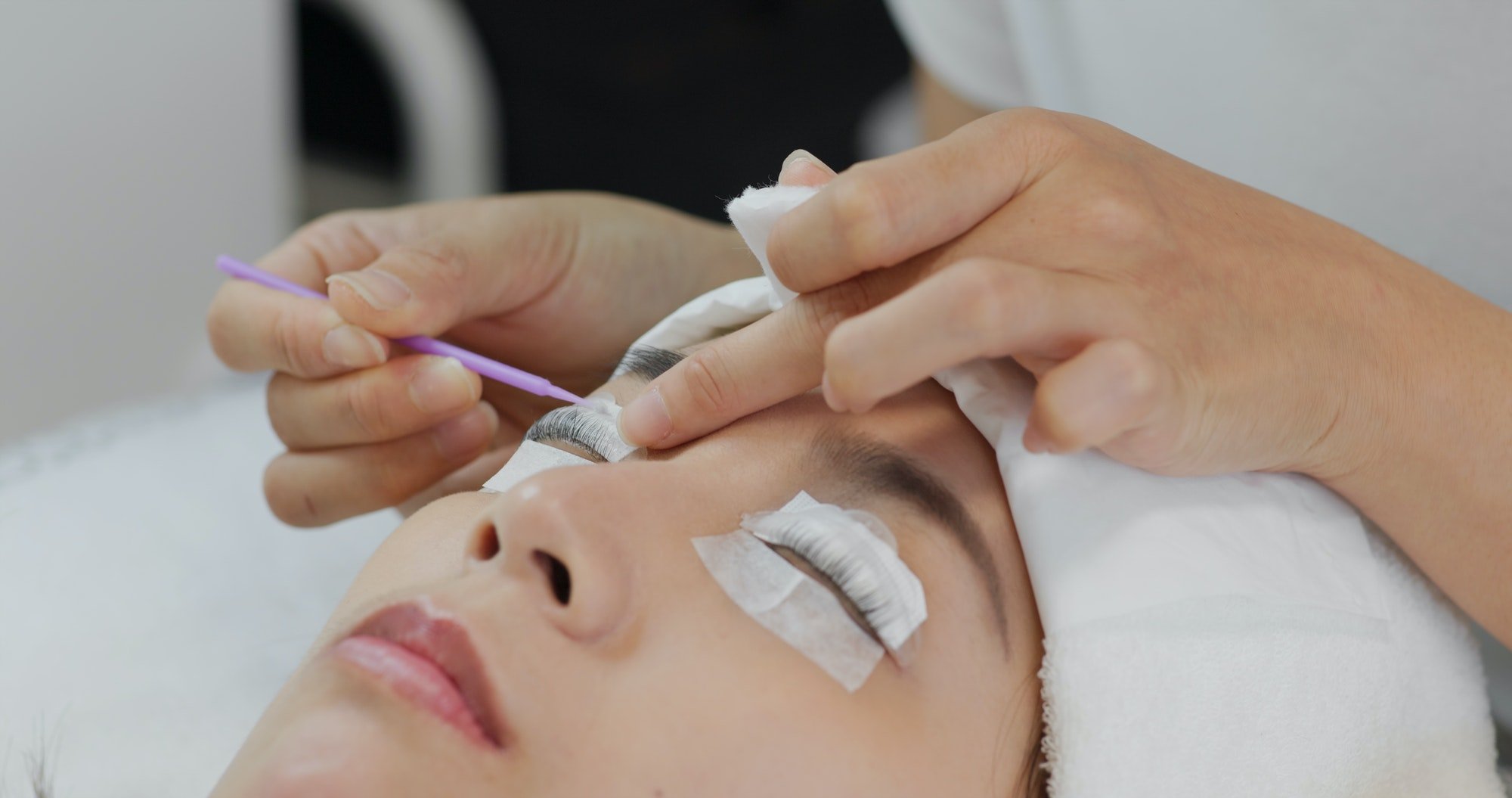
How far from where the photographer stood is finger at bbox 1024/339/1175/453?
0.64 m

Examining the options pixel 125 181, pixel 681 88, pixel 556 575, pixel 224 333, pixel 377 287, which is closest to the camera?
pixel 556 575

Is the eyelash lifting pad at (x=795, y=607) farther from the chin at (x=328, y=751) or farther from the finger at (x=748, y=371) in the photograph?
the chin at (x=328, y=751)

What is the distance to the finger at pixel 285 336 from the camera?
3.43 ft

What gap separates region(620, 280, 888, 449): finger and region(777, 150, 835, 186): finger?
10cm

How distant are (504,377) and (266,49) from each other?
3.80ft

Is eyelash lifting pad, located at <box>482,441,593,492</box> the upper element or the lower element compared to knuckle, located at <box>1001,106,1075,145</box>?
lower

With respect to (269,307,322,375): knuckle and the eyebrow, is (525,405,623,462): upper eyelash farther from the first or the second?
(269,307,322,375): knuckle

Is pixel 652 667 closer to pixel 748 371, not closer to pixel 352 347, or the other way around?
pixel 748 371

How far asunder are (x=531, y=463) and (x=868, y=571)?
0.30 meters

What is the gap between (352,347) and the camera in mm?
1040

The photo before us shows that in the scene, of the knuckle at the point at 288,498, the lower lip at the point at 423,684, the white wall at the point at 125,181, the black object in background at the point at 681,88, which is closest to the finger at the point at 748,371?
the lower lip at the point at 423,684

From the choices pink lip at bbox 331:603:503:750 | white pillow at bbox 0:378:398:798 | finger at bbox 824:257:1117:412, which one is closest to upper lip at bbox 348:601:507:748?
pink lip at bbox 331:603:503:750

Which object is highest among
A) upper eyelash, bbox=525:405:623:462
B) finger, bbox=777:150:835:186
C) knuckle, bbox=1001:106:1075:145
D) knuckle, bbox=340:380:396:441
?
knuckle, bbox=1001:106:1075:145

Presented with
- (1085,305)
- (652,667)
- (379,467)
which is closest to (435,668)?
(652,667)
